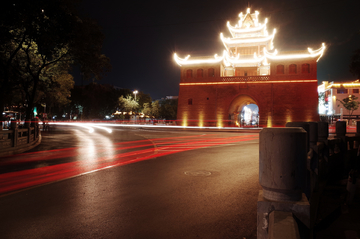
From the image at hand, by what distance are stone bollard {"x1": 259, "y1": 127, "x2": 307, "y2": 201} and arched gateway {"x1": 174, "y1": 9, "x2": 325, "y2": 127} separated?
3576cm

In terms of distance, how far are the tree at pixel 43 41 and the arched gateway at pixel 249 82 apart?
2176cm

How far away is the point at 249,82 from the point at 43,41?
29506 millimetres

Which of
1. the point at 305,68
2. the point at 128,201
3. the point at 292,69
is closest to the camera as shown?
the point at 128,201

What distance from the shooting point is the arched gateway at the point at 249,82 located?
3469 cm

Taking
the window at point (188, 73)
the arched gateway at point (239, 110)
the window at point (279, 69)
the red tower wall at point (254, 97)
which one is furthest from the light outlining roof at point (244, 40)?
the arched gateway at point (239, 110)

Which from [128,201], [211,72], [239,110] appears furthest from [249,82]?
[128,201]

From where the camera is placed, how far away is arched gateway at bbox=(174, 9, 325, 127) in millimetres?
34688

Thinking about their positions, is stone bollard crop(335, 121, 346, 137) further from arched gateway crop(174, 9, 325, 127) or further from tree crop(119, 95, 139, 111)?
tree crop(119, 95, 139, 111)

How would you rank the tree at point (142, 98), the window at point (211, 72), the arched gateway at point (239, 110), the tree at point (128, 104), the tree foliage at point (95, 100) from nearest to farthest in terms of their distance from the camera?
the arched gateway at point (239, 110), the window at point (211, 72), the tree at point (128, 104), the tree at point (142, 98), the tree foliage at point (95, 100)

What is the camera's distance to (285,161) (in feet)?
5.82

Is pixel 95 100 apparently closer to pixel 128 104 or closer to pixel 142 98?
pixel 142 98

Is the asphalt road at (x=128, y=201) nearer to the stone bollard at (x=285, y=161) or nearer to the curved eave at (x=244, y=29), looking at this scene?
the stone bollard at (x=285, y=161)

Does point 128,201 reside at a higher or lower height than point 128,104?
lower

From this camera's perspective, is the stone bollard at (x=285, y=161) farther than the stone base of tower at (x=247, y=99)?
No
